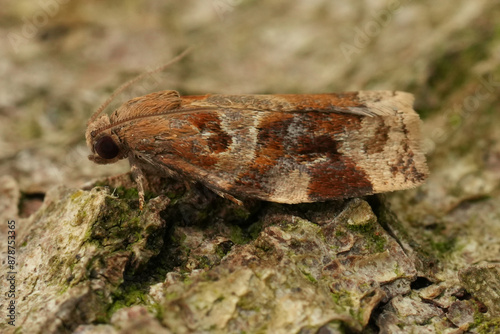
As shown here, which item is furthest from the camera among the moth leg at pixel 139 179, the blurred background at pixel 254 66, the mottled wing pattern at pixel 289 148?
the blurred background at pixel 254 66

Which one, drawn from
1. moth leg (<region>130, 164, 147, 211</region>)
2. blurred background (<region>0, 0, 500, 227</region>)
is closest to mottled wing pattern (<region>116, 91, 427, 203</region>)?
moth leg (<region>130, 164, 147, 211</region>)

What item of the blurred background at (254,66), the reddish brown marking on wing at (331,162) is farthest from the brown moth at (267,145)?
the blurred background at (254,66)

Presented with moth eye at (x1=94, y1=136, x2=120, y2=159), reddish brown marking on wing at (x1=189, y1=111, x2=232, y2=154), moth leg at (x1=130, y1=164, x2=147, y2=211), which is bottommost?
moth leg at (x1=130, y1=164, x2=147, y2=211)

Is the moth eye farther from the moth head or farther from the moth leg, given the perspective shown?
the moth leg

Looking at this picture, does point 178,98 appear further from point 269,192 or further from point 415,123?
point 415,123

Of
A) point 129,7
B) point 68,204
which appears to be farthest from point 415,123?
point 129,7

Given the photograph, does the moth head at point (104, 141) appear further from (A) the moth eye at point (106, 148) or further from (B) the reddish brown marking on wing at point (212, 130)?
(B) the reddish brown marking on wing at point (212, 130)

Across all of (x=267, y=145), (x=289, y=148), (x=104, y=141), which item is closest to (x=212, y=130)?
(x=267, y=145)
